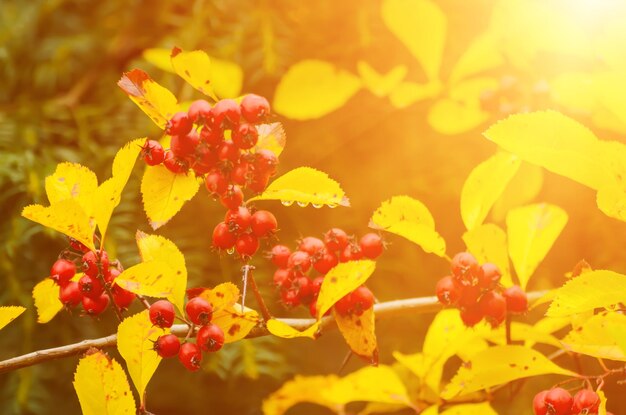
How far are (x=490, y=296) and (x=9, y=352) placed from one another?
0.56 meters

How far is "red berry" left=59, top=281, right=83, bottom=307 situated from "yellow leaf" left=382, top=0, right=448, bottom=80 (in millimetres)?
551

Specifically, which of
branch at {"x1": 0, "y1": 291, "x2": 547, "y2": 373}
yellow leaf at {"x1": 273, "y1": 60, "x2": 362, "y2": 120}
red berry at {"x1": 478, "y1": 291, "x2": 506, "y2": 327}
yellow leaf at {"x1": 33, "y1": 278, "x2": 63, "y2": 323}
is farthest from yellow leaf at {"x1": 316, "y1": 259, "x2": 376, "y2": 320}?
yellow leaf at {"x1": 273, "y1": 60, "x2": 362, "y2": 120}

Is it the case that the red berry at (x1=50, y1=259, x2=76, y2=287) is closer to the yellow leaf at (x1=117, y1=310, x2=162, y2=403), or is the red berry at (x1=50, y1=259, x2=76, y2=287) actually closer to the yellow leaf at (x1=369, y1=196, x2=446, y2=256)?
the yellow leaf at (x1=117, y1=310, x2=162, y2=403)

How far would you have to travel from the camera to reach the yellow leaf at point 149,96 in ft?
1.85

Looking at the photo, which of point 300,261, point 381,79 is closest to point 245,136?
point 300,261

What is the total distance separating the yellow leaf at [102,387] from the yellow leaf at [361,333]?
0.17 meters

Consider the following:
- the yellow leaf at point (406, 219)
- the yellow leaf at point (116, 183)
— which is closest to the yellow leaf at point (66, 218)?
the yellow leaf at point (116, 183)

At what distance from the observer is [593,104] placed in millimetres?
893

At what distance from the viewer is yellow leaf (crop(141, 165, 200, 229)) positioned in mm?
577

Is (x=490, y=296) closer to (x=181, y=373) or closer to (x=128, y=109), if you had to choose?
(x=181, y=373)

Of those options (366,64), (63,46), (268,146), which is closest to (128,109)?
(63,46)

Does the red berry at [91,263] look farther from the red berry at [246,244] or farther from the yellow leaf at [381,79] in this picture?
the yellow leaf at [381,79]

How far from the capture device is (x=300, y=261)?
629 millimetres

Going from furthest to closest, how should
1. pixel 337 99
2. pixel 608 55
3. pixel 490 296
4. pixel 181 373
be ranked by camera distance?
1. pixel 337 99
2. pixel 181 373
3. pixel 608 55
4. pixel 490 296
